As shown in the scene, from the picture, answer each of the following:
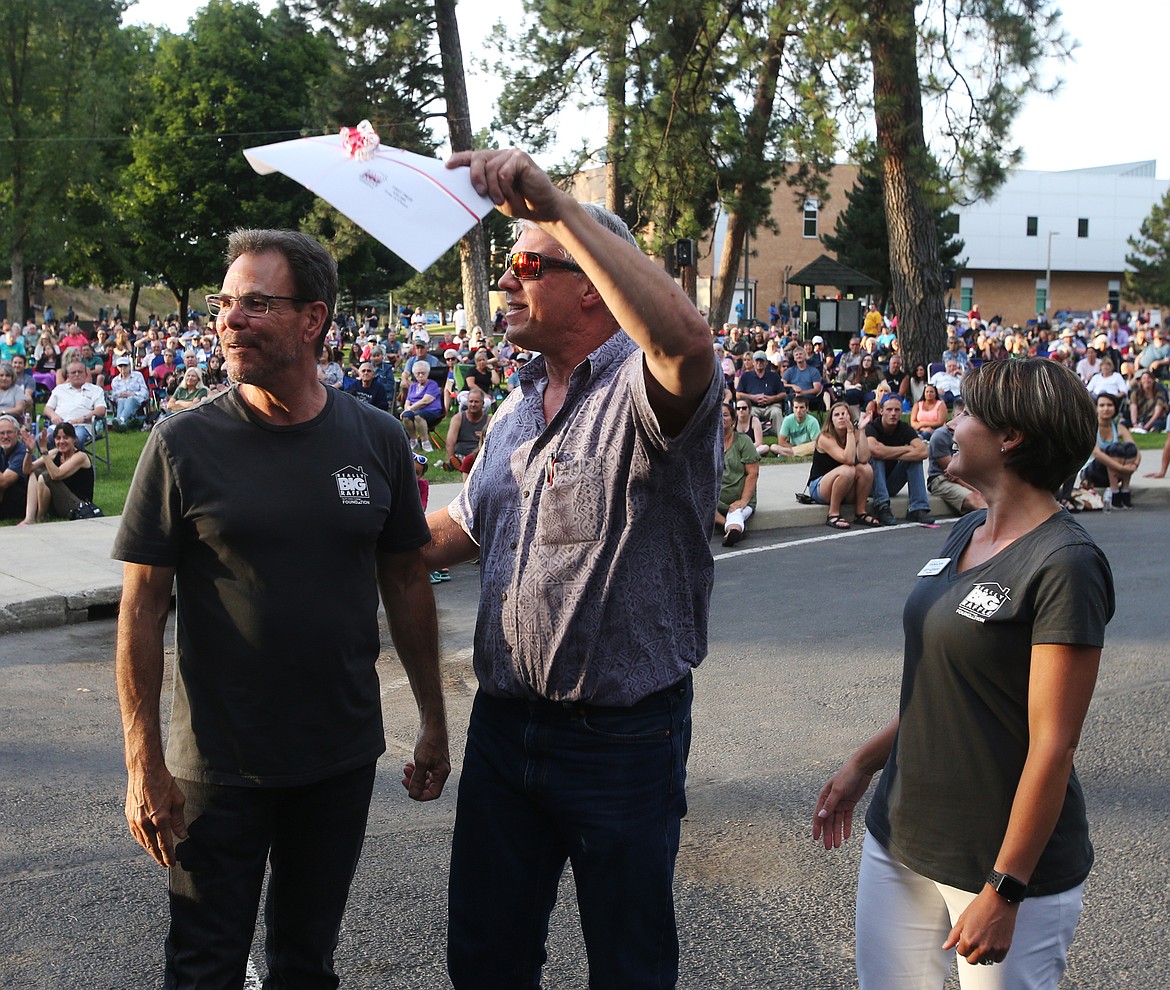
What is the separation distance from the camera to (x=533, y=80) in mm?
25656

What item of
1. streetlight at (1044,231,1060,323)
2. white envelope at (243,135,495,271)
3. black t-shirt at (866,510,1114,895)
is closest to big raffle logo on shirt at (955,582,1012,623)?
black t-shirt at (866,510,1114,895)

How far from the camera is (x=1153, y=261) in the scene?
73375 millimetres

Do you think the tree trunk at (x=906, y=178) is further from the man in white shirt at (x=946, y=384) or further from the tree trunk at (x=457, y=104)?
the tree trunk at (x=457, y=104)

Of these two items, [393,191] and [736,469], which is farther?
[736,469]

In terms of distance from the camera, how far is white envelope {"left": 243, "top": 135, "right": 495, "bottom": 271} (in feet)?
6.65

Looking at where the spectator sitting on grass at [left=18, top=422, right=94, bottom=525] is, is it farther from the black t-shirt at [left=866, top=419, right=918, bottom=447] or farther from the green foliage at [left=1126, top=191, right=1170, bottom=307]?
the green foliage at [left=1126, top=191, right=1170, bottom=307]

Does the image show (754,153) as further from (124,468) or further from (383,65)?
(124,468)

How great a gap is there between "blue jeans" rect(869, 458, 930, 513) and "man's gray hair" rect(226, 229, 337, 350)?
1062 centimetres

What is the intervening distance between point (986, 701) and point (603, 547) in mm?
797

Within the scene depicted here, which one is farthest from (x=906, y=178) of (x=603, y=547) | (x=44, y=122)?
(x=44, y=122)

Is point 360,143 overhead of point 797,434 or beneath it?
overhead

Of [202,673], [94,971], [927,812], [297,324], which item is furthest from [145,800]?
[927,812]

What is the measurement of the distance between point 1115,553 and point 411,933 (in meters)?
8.71

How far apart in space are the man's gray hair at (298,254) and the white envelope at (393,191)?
0.45 metres
